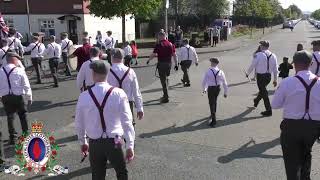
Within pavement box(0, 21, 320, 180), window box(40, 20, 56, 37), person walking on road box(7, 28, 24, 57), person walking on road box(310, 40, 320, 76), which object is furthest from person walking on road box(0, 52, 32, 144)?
window box(40, 20, 56, 37)

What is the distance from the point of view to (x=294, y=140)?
17.4ft

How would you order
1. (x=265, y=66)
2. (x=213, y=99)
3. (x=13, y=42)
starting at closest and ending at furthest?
(x=213, y=99) → (x=265, y=66) → (x=13, y=42)

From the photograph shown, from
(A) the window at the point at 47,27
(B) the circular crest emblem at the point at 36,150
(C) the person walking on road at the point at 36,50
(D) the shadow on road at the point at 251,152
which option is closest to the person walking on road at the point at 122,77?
(B) the circular crest emblem at the point at 36,150

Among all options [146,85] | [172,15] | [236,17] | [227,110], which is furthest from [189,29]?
[227,110]

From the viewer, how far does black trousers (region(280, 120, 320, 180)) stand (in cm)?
531

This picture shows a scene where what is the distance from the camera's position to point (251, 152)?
798 cm

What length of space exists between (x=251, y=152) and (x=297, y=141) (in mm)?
2724

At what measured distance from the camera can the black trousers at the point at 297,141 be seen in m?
5.31

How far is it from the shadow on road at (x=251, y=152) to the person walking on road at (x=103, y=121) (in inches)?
118

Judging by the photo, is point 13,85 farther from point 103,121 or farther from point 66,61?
point 66,61

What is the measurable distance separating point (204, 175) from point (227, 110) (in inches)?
185

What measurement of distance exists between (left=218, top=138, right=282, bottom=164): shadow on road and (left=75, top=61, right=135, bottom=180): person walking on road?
9.86ft

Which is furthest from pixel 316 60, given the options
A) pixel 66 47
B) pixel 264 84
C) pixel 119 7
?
pixel 119 7

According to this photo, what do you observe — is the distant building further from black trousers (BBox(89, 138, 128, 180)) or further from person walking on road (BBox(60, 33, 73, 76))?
black trousers (BBox(89, 138, 128, 180))
